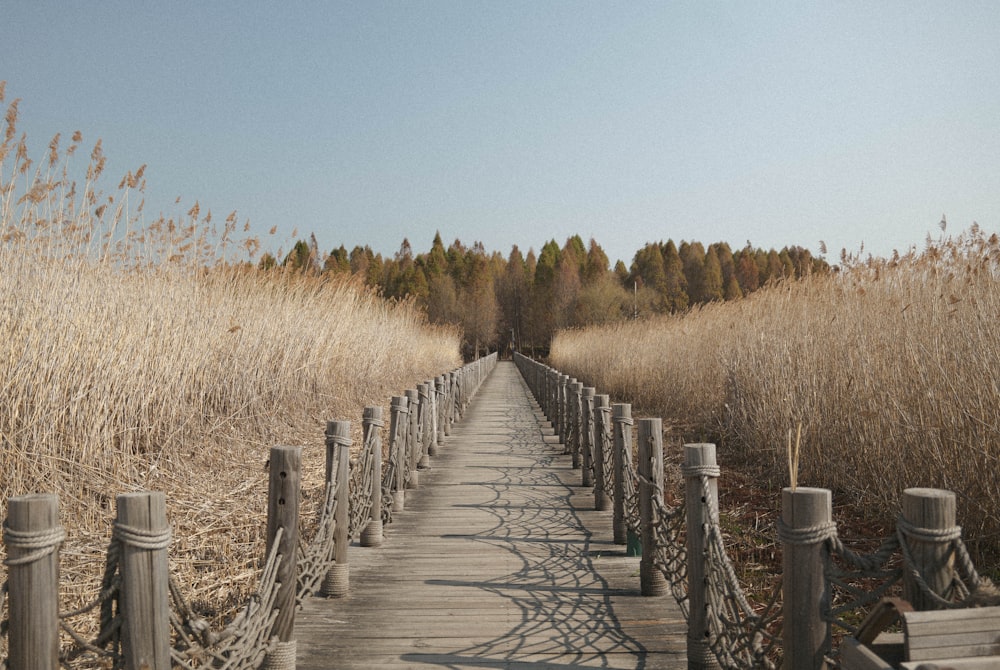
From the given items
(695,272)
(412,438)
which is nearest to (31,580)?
(412,438)

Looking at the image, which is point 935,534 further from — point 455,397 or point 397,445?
point 455,397

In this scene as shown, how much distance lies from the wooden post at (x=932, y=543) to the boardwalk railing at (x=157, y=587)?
6.50 feet

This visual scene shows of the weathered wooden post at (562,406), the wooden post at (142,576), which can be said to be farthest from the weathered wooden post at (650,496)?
the weathered wooden post at (562,406)

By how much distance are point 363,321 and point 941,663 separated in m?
11.0

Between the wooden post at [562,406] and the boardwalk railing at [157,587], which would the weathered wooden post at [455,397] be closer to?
the wooden post at [562,406]

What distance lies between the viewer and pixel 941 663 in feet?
4.67

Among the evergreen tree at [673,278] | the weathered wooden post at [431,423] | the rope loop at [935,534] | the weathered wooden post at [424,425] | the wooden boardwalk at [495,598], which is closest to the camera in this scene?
the rope loop at [935,534]

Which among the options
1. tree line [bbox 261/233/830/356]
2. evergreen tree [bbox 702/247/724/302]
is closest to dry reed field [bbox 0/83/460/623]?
tree line [bbox 261/233/830/356]

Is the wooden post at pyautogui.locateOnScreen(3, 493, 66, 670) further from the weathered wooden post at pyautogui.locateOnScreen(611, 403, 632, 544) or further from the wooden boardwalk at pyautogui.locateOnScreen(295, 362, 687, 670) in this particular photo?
the weathered wooden post at pyautogui.locateOnScreen(611, 403, 632, 544)

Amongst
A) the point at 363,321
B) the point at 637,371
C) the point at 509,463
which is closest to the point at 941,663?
the point at 509,463

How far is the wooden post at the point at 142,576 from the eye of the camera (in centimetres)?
194

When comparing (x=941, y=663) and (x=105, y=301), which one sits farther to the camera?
(x=105, y=301)

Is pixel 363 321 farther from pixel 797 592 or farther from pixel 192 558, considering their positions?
pixel 797 592

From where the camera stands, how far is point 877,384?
4.91 m
